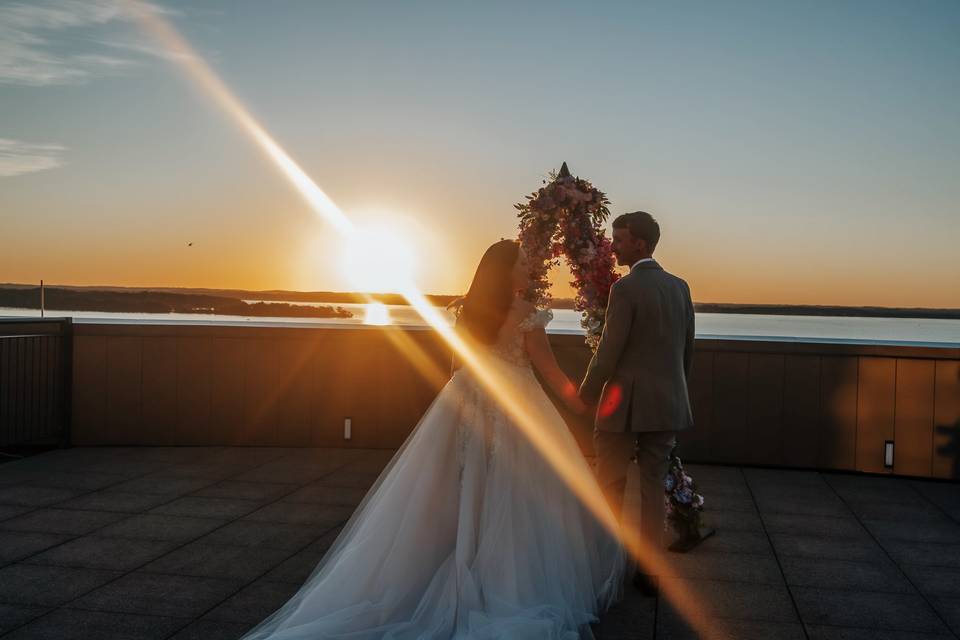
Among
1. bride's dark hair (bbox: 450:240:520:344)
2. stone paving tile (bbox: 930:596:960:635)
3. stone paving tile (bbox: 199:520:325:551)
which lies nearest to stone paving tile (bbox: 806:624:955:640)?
stone paving tile (bbox: 930:596:960:635)

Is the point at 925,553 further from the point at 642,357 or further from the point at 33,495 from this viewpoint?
the point at 33,495

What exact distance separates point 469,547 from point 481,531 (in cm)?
10

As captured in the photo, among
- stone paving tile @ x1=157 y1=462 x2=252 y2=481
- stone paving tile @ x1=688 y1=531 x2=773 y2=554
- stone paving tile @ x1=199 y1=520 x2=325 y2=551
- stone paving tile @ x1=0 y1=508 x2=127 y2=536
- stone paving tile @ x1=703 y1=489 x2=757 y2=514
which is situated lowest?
stone paving tile @ x1=703 y1=489 x2=757 y2=514

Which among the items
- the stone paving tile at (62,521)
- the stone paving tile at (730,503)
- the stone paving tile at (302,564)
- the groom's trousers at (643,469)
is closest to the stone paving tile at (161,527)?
the stone paving tile at (62,521)

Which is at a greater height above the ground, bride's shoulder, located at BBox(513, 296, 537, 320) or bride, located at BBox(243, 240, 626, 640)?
bride's shoulder, located at BBox(513, 296, 537, 320)

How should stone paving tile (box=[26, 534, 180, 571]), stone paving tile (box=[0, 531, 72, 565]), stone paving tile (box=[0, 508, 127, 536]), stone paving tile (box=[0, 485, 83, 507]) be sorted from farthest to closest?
stone paving tile (box=[0, 485, 83, 507]) < stone paving tile (box=[0, 508, 127, 536]) < stone paving tile (box=[0, 531, 72, 565]) < stone paving tile (box=[26, 534, 180, 571])

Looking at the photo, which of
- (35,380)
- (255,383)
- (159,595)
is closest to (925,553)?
(159,595)

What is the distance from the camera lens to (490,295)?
3.76m

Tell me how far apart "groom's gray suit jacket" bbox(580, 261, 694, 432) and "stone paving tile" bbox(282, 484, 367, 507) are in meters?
2.47

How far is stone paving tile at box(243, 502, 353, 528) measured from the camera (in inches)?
210

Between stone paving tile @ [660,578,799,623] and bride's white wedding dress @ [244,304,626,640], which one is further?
stone paving tile @ [660,578,799,623]

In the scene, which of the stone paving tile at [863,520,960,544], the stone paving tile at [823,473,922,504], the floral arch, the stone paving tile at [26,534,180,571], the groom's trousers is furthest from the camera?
the stone paving tile at [823,473,922,504]

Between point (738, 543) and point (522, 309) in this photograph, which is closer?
point (522, 309)

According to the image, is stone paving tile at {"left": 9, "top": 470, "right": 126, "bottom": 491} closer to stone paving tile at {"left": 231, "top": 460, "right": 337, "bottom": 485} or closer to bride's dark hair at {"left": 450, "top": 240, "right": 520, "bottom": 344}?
stone paving tile at {"left": 231, "top": 460, "right": 337, "bottom": 485}
